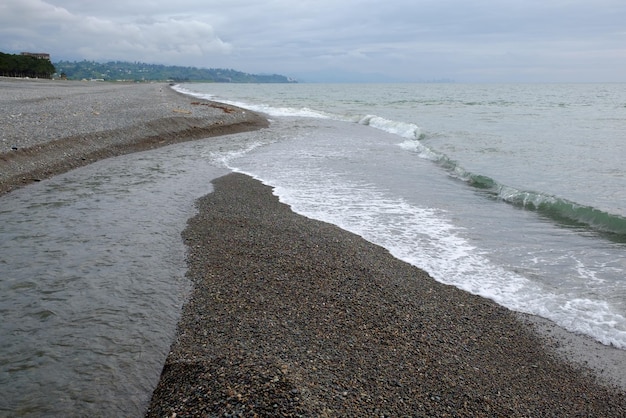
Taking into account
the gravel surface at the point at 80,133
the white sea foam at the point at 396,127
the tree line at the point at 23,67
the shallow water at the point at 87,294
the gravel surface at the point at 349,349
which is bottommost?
the shallow water at the point at 87,294

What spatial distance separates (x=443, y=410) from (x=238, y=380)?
196cm

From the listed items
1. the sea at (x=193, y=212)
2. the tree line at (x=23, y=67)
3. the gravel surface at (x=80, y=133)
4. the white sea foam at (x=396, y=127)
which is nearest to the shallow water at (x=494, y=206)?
the sea at (x=193, y=212)

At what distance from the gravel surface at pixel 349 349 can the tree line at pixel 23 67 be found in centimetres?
10511

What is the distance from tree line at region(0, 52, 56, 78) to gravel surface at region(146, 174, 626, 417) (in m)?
105

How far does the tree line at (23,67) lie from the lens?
9119 cm

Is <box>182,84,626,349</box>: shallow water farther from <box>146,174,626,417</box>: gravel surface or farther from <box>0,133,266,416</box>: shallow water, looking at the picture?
<box>0,133,266,416</box>: shallow water

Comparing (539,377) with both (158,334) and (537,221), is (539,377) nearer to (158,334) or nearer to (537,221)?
(158,334)

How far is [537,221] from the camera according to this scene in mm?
11602

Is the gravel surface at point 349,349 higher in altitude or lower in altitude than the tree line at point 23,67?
lower

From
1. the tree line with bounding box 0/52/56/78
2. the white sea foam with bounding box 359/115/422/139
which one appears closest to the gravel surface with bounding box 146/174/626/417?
the white sea foam with bounding box 359/115/422/139

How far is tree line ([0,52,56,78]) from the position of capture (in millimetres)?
91188

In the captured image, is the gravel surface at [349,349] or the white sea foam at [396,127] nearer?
the gravel surface at [349,349]

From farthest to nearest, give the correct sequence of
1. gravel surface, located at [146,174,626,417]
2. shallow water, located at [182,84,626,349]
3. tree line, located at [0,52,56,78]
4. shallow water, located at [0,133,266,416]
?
1. tree line, located at [0,52,56,78]
2. shallow water, located at [182,84,626,349]
3. shallow water, located at [0,133,266,416]
4. gravel surface, located at [146,174,626,417]

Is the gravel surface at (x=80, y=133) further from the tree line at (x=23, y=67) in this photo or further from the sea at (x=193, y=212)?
the tree line at (x=23, y=67)
